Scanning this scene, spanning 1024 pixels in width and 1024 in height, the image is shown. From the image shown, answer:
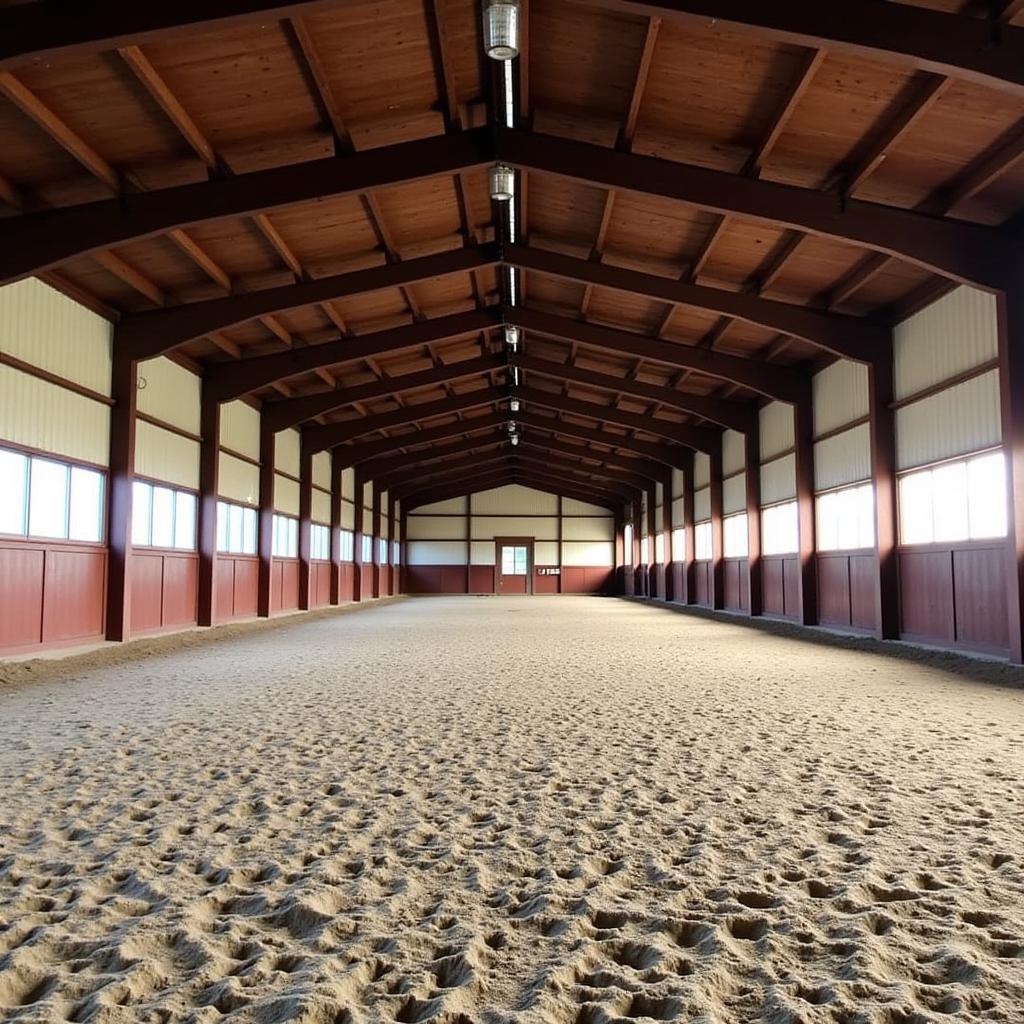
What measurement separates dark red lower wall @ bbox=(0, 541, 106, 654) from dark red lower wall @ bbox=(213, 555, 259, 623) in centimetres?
413

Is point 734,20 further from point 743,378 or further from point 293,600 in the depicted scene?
point 293,600

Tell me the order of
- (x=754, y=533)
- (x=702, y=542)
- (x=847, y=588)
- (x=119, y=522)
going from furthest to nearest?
(x=702, y=542), (x=754, y=533), (x=847, y=588), (x=119, y=522)

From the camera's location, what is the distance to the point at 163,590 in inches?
595

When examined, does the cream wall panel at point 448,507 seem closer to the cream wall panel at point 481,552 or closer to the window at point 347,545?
the cream wall panel at point 481,552

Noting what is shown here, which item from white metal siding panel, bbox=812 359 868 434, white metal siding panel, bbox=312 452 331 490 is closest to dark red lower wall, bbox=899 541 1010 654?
white metal siding panel, bbox=812 359 868 434

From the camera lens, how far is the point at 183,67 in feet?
26.3

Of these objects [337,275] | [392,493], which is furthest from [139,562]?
[392,493]

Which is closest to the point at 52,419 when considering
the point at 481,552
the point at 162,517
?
the point at 162,517

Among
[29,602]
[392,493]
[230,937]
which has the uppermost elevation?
[392,493]

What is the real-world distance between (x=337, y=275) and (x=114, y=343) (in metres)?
3.46

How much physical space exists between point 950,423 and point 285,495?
612 inches

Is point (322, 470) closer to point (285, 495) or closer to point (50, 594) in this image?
point (285, 495)

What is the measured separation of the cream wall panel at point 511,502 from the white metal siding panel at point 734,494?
17.3 meters

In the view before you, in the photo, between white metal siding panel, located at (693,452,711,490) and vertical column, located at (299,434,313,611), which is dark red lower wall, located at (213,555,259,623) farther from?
white metal siding panel, located at (693,452,711,490)
